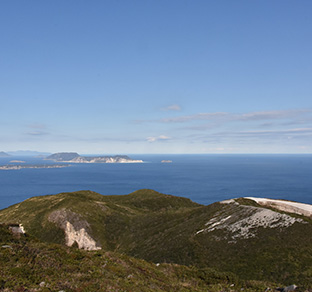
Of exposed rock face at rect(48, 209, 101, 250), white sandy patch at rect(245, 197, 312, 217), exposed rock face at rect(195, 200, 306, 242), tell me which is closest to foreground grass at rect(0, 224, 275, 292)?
exposed rock face at rect(195, 200, 306, 242)

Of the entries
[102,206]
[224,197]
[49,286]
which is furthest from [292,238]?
[224,197]

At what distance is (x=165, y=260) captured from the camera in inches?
1804

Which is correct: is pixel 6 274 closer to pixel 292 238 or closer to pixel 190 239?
pixel 190 239

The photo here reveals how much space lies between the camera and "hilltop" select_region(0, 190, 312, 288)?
3644 cm

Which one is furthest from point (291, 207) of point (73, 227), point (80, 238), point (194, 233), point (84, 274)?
point (73, 227)

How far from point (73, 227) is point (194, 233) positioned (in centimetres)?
3946

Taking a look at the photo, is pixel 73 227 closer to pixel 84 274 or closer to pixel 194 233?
pixel 194 233

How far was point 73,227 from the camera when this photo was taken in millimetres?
70375

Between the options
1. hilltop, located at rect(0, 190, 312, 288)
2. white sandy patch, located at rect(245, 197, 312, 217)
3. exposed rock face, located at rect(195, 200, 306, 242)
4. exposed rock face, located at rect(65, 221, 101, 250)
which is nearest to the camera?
hilltop, located at rect(0, 190, 312, 288)

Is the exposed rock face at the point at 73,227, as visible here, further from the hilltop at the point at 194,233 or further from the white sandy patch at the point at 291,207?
the white sandy patch at the point at 291,207

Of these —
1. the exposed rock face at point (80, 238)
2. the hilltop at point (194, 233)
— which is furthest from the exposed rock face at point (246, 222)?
the exposed rock face at point (80, 238)

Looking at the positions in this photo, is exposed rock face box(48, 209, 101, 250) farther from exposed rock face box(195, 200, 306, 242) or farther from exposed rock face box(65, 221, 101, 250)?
exposed rock face box(195, 200, 306, 242)

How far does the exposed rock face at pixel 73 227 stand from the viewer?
2621 inches

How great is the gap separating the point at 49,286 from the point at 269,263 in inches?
1310
